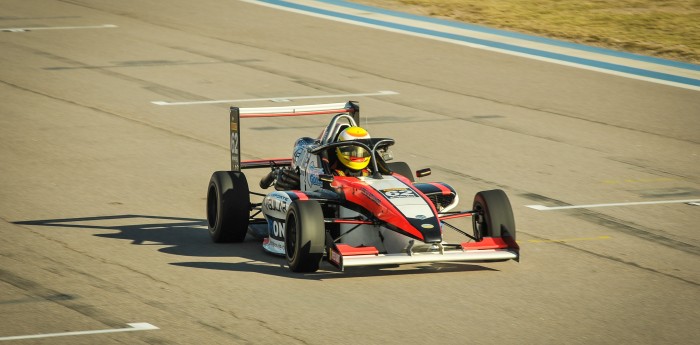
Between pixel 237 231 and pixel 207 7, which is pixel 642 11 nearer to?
pixel 207 7

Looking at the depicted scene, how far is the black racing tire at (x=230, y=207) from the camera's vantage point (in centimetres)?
1305

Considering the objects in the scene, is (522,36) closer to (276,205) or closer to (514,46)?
(514,46)

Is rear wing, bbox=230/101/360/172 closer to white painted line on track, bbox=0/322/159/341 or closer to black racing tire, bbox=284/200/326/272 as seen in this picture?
black racing tire, bbox=284/200/326/272

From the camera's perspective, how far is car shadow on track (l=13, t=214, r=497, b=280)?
12.3 metres

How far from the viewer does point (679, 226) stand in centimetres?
1466

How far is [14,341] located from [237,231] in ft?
11.6

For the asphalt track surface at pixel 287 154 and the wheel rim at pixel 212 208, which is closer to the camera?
the asphalt track surface at pixel 287 154

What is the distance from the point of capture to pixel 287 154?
18.5 metres

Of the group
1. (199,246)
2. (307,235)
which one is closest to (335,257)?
(307,235)

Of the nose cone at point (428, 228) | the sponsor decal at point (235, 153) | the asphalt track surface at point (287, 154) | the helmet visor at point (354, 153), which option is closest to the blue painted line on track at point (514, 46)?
the asphalt track surface at point (287, 154)

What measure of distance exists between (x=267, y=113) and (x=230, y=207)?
165cm

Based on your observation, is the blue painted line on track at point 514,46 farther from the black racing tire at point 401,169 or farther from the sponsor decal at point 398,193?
the sponsor decal at point 398,193

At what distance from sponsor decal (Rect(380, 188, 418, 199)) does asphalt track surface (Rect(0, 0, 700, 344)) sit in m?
0.73

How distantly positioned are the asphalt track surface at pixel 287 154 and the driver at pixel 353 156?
1187 millimetres
